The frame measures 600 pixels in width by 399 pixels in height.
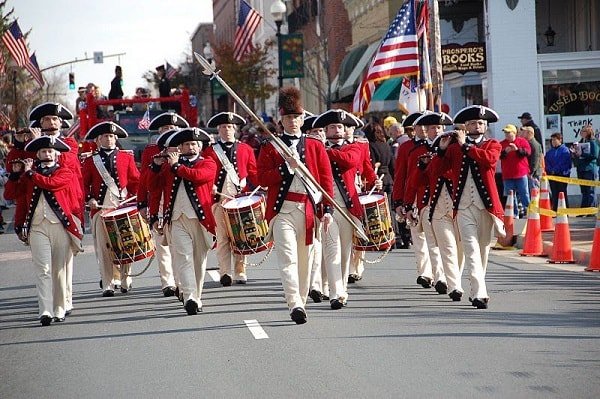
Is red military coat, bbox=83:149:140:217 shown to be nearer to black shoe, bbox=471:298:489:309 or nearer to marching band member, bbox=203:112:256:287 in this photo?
marching band member, bbox=203:112:256:287

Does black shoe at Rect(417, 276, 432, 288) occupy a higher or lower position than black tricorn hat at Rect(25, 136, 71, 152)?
lower

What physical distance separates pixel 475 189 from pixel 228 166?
3.98m

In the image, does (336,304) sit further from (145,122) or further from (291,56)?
(291,56)

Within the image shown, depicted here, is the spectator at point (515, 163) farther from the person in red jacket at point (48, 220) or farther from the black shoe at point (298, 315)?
the black shoe at point (298, 315)

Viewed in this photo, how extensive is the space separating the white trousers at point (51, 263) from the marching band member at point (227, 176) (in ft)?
9.23

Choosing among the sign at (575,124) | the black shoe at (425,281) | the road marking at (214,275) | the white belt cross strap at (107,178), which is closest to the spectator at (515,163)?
the sign at (575,124)

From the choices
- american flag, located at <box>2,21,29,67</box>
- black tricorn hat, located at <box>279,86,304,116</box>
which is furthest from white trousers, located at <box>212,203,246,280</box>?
american flag, located at <box>2,21,29,67</box>

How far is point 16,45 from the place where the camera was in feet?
123

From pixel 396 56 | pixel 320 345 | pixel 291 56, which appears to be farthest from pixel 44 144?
pixel 291 56

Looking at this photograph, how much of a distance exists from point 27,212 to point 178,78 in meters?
62.4

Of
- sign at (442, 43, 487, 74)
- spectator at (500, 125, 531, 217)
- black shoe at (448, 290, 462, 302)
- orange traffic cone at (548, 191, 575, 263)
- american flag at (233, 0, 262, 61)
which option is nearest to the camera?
black shoe at (448, 290, 462, 302)

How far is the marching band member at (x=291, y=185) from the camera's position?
40.0 ft

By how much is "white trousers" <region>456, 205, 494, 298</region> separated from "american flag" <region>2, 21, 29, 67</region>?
86.4ft

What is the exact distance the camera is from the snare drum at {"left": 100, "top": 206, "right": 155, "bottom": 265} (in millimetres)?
14617
